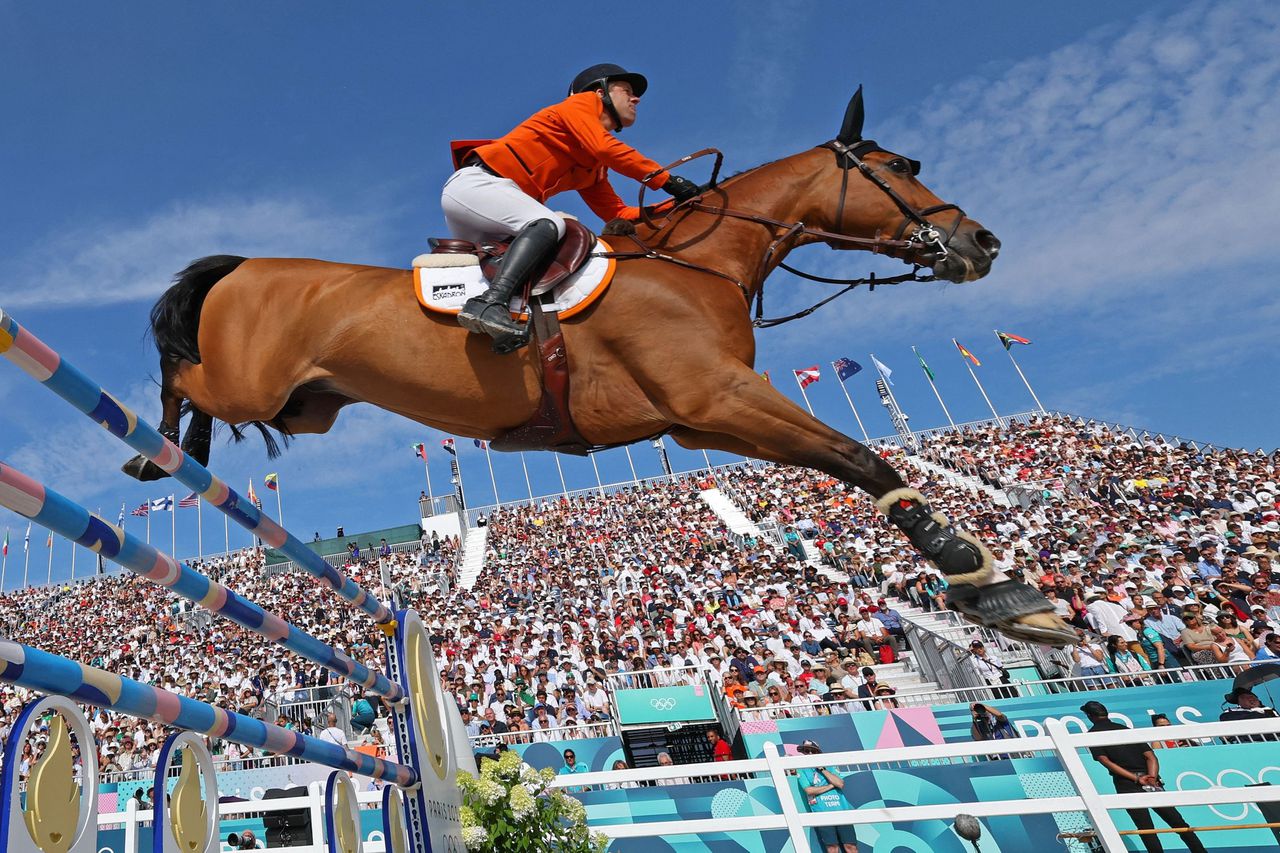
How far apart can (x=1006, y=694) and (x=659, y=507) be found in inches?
802

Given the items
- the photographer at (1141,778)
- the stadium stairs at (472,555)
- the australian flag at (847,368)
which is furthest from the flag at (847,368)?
the photographer at (1141,778)

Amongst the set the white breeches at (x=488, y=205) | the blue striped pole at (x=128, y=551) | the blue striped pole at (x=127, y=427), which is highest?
the white breeches at (x=488, y=205)

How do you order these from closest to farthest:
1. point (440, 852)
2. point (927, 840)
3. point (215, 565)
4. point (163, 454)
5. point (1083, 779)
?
point (163, 454) → point (440, 852) → point (1083, 779) → point (927, 840) → point (215, 565)

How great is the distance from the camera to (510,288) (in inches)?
107

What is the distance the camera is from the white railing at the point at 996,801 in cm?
459

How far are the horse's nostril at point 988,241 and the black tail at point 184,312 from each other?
128 inches

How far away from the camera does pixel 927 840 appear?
18.7 feet

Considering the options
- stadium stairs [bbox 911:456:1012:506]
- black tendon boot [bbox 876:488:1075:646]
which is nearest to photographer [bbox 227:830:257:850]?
black tendon boot [bbox 876:488:1075:646]

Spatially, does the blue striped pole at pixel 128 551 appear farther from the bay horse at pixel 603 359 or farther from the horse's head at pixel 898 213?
the horse's head at pixel 898 213

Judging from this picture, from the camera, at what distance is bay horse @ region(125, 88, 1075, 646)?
270cm

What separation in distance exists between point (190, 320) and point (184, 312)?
0.04 meters

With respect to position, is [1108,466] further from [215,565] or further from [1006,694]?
[215,565]

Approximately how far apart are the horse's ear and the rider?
2.84 ft

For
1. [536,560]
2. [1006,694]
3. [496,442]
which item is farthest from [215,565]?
[496,442]
